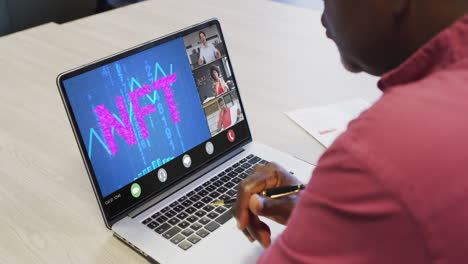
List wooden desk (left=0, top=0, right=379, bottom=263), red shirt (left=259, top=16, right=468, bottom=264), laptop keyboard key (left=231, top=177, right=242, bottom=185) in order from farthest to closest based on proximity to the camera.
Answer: laptop keyboard key (left=231, top=177, right=242, bottom=185) → wooden desk (left=0, top=0, right=379, bottom=263) → red shirt (left=259, top=16, right=468, bottom=264)

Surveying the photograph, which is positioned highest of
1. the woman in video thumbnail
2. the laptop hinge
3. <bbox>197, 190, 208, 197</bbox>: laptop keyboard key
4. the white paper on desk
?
the woman in video thumbnail

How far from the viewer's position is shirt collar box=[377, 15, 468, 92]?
543mm

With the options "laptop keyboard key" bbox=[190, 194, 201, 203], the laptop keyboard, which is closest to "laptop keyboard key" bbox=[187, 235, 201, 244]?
the laptop keyboard

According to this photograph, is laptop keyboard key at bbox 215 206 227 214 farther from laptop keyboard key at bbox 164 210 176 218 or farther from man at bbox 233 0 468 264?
man at bbox 233 0 468 264

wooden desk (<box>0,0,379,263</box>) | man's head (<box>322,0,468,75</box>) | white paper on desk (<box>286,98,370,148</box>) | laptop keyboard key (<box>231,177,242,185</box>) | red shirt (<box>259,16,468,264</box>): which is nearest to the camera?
red shirt (<box>259,16,468,264</box>)

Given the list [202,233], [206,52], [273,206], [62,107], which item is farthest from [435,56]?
[62,107]

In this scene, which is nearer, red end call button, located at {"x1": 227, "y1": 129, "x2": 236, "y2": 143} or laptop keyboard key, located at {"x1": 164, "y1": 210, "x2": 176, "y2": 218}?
laptop keyboard key, located at {"x1": 164, "y1": 210, "x2": 176, "y2": 218}

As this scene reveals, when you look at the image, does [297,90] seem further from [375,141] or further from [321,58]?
[375,141]

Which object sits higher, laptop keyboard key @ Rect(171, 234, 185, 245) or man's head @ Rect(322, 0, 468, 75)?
man's head @ Rect(322, 0, 468, 75)

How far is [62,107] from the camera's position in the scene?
4.42 ft

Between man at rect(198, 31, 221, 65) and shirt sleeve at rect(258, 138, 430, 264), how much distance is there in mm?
593

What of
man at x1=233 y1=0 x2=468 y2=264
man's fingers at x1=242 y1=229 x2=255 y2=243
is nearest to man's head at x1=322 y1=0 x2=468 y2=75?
man at x1=233 y1=0 x2=468 y2=264

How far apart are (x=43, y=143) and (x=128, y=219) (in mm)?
364

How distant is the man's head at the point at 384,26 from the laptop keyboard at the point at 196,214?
1.23ft
